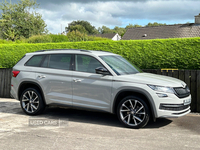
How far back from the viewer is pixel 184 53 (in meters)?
11.6

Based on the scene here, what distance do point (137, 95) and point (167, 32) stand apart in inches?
1365

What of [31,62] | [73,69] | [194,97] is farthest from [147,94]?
[31,62]

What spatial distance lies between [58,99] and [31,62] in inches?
62.0

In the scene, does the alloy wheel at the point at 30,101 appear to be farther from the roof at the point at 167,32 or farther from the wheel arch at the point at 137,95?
the roof at the point at 167,32

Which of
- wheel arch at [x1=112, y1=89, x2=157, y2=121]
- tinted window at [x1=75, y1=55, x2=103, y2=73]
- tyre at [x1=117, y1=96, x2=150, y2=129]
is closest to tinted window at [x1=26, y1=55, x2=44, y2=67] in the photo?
tinted window at [x1=75, y1=55, x2=103, y2=73]

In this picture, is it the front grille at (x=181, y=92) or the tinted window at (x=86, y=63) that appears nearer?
the front grille at (x=181, y=92)

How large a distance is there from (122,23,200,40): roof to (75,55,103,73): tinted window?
104 feet

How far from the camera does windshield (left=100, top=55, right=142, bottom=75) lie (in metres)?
6.66

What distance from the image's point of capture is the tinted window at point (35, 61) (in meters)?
7.70

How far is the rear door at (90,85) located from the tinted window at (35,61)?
1315 mm

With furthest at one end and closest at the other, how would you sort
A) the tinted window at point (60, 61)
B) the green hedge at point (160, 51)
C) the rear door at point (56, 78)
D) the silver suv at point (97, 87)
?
the green hedge at point (160, 51)
the tinted window at point (60, 61)
the rear door at point (56, 78)
the silver suv at point (97, 87)

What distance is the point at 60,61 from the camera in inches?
289

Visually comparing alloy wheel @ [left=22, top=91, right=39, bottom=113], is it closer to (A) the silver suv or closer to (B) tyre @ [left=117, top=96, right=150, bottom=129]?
(A) the silver suv

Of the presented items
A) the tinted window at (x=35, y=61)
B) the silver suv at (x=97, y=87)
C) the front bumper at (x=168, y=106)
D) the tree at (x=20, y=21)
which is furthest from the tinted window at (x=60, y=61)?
the tree at (x=20, y=21)
